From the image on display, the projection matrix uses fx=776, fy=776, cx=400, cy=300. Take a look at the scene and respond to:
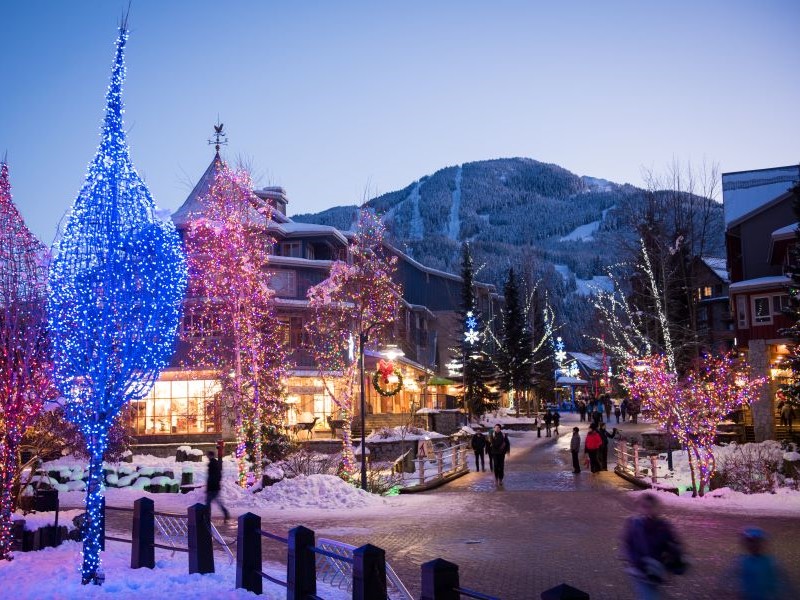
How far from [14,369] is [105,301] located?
3486mm

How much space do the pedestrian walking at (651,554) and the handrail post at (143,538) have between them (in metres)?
7.32

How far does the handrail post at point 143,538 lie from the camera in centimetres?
1178

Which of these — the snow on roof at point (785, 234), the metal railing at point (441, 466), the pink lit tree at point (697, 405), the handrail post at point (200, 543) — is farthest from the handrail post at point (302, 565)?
the snow on roof at point (785, 234)

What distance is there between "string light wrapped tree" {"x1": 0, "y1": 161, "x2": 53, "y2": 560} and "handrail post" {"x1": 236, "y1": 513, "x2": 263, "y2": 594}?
4.49m

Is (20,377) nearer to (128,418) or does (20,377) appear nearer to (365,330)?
(365,330)

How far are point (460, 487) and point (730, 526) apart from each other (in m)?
11.0

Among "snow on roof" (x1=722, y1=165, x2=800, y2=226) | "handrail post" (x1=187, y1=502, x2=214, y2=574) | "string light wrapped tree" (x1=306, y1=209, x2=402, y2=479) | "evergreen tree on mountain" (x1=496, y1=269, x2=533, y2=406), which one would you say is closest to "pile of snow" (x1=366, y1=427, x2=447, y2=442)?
"string light wrapped tree" (x1=306, y1=209, x2=402, y2=479)

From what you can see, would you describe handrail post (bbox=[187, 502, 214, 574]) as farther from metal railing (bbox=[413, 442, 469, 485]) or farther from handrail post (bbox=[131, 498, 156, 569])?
metal railing (bbox=[413, 442, 469, 485])

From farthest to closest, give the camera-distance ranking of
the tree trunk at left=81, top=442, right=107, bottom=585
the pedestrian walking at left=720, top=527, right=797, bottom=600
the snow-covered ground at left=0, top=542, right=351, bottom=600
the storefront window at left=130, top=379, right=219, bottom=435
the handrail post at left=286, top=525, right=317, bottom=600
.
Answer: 1. the storefront window at left=130, top=379, right=219, bottom=435
2. the tree trunk at left=81, top=442, right=107, bottom=585
3. the snow-covered ground at left=0, top=542, right=351, bottom=600
4. the handrail post at left=286, top=525, right=317, bottom=600
5. the pedestrian walking at left=720, top=527, right=797, bottom=600

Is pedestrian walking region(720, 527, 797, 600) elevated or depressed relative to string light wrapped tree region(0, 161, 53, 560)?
depressed

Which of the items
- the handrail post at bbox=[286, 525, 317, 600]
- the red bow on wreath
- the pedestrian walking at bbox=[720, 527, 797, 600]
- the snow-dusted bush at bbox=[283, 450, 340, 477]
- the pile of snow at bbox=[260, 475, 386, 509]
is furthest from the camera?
the red bow on wreath

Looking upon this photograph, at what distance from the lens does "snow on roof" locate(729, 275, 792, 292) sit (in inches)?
1375

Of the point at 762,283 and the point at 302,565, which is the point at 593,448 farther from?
the point at 302,565

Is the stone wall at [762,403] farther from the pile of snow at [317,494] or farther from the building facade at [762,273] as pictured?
the pile of snow at [317,494]
